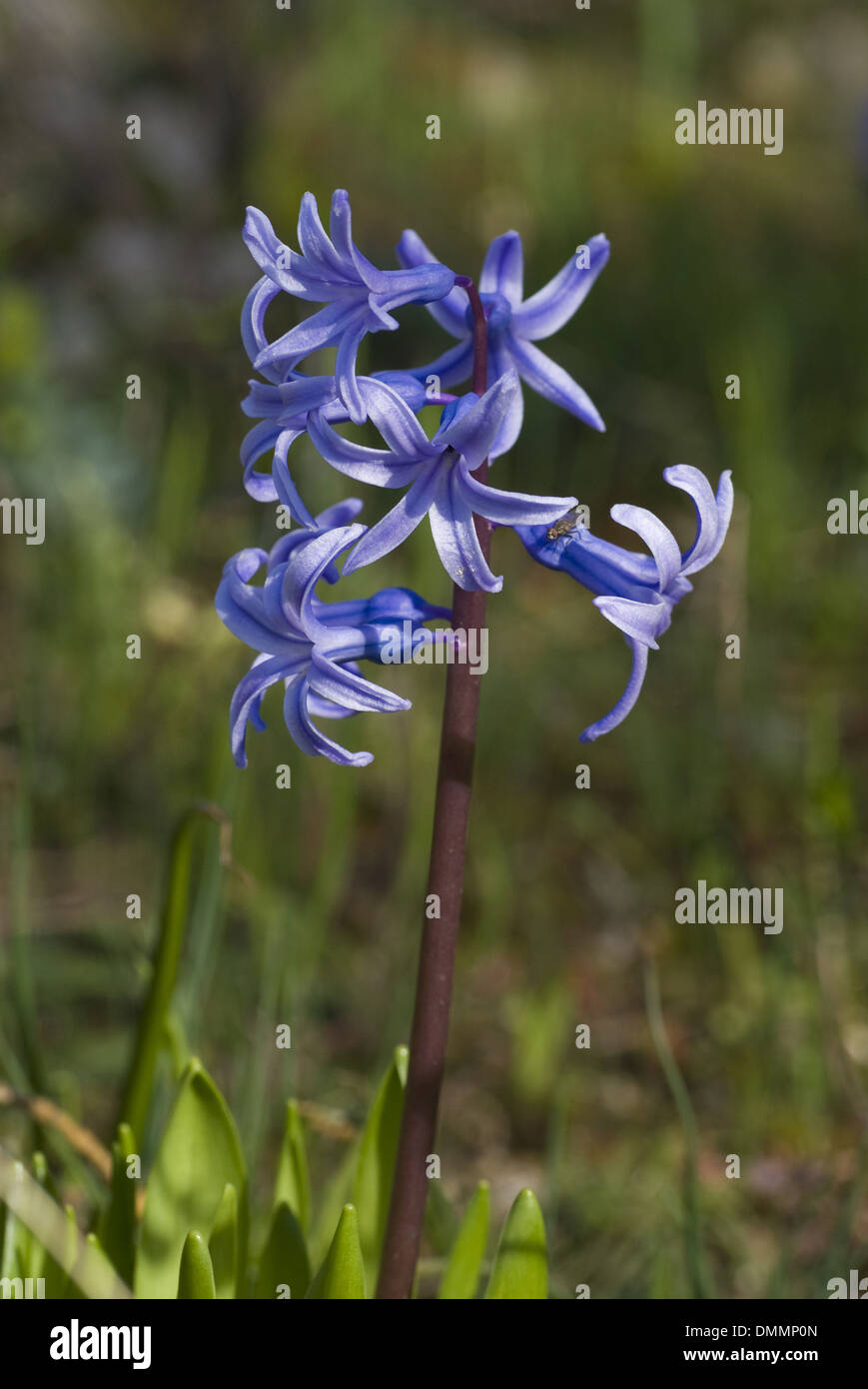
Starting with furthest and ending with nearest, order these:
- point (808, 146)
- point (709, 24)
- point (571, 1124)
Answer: point (709, 24) < point (808, 146) < point (571, 1124)

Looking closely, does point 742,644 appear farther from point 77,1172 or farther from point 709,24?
point 709,24

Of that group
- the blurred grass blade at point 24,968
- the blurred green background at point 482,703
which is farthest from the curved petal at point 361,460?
the blurred grass blade at point 24,968

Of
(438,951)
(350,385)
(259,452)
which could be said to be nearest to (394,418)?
(350,385)

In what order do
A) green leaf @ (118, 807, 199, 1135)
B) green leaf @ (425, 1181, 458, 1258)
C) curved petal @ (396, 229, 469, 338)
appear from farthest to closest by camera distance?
green leaf @ (425, 1181, 458, 1258), green leaf @ (118, 807, 199, 1135), curved petal @ (396, 229, 469, 338)

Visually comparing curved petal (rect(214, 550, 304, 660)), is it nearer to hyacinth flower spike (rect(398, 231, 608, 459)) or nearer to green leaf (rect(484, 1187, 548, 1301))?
hyacinth flower spike (rect(398, 231, 608, 459))

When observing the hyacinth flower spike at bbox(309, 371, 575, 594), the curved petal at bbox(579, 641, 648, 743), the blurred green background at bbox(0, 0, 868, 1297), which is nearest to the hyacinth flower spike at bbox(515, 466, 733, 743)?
the curved petal at bbox(579, 641, 648, 743)

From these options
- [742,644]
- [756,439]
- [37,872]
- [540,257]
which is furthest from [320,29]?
[37,872]
